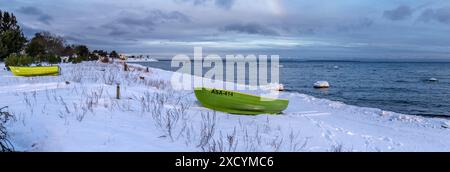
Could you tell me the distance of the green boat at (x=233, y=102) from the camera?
1355 cm

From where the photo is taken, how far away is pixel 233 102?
13.6 metres

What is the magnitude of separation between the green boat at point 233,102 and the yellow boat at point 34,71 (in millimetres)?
13922

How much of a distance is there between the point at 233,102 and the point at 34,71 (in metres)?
15.4

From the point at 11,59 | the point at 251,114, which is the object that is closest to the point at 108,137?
the point at 251,114

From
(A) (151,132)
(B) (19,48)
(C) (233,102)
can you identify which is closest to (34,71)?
(C) (233,102)

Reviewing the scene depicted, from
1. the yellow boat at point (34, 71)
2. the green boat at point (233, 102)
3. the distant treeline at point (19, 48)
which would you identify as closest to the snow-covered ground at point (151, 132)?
the green boat at point (233, 102)

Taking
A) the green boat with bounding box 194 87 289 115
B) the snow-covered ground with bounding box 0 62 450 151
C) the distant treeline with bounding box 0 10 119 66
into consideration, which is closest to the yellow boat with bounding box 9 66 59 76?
the distant treeline with bounding box 0 10 119 66

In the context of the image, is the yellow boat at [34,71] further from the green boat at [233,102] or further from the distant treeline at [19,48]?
the green boat at [233,102]

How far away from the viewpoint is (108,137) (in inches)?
262

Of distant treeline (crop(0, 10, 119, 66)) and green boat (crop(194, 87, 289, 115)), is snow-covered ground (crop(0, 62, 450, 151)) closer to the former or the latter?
green boat (crop(194, 87, 289, 115))

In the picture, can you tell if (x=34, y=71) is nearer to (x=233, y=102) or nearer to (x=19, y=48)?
(x=233, y=102)

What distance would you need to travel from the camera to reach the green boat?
44.5 ft
